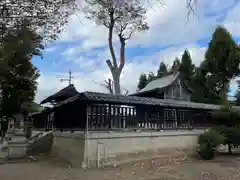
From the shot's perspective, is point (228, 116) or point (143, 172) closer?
point (143, 172)

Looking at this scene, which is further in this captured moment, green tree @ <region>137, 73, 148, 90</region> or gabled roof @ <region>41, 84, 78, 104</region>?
green tree @ <region>137, 73, 148, 90</region>

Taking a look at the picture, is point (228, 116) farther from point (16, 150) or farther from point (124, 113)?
point (16, 150)

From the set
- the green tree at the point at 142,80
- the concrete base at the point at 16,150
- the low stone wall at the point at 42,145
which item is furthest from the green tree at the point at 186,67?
the concrete base at the point at 16,150

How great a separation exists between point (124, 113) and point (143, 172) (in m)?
3.05

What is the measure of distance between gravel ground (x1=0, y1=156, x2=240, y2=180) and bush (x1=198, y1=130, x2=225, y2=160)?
61 centimetres

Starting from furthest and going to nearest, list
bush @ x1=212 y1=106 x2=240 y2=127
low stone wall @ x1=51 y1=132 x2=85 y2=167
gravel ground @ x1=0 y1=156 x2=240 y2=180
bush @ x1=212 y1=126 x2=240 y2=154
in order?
bush @ x1=212 y1=106 x2=240 y2=127 < bush @ x1=212 y1=126 x2=240 y2=154 < low stone wall @ x1=51 y1=132 x2=85 y2=167 < gravel ground @ x1=0 y1=156 x2=240 y2=180

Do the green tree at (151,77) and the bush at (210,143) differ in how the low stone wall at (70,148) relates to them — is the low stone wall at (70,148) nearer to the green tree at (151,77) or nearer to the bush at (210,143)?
the bush at (210,143)

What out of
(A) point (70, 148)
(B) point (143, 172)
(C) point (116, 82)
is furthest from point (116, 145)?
(C) point (116, 82)

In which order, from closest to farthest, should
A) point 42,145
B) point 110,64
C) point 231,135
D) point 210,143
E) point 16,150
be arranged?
point 210,143
point 231,135
point 16,150
point 42,145
point 110,64

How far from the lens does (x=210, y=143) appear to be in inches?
496

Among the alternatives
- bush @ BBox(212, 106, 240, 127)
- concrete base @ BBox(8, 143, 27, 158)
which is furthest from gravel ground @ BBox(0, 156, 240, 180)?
concrete base @ BBox(8, 143, 27, 158)

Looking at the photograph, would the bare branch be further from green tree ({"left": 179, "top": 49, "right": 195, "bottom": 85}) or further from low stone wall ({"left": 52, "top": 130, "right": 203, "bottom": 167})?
green tree ({"left": 179, "top": 49, "right": 195, "bottom": 85})

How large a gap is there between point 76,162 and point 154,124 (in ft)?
13.3

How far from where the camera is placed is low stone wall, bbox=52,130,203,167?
10.6 meters
